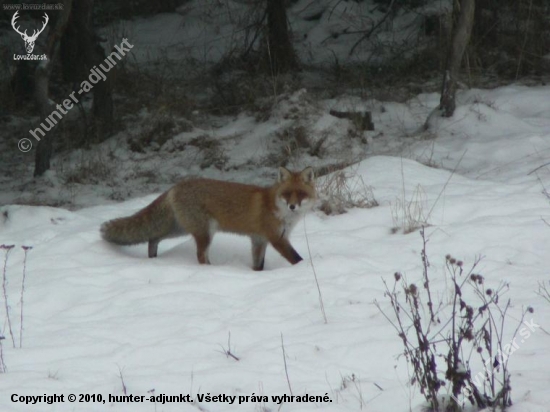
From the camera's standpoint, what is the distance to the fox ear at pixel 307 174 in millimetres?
6761

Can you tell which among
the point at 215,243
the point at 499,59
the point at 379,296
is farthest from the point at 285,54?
the point at 379,296

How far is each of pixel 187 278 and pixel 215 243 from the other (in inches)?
52.2

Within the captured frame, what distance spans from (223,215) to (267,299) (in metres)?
1.35

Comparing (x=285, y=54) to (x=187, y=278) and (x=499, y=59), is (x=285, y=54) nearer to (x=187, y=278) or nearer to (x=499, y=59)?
(x=499, y=59)

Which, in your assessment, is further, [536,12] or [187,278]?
[536,12]

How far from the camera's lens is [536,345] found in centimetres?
447

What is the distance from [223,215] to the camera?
22.0ft

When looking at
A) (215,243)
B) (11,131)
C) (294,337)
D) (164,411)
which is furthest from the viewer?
(11,131)

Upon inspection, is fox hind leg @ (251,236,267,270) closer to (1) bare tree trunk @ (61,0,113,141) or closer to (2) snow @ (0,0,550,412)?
(2) snow @ (0,0,550,412)

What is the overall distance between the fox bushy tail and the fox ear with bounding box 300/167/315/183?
1169 millimetres

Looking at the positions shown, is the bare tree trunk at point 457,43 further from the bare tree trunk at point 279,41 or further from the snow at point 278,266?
the bare tree trunk at point 279,41

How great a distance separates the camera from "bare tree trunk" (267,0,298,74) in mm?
13523
